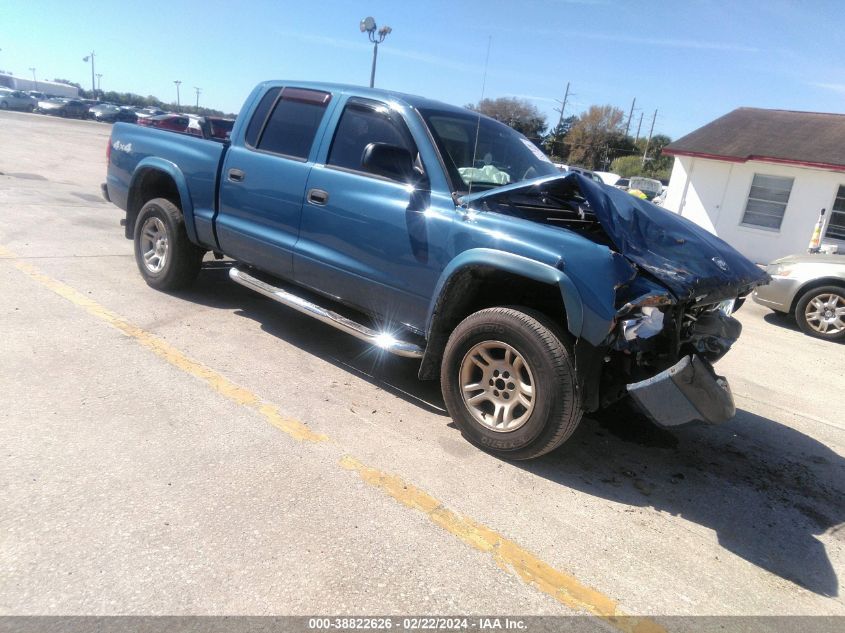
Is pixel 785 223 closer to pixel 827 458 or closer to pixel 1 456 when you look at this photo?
pixel 827 458

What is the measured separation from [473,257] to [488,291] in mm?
401

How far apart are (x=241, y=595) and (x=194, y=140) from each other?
440cm

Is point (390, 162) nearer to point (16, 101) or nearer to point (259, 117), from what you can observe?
point (259, 117)

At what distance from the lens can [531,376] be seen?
3.55 meters

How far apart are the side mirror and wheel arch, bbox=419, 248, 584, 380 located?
0.79 m

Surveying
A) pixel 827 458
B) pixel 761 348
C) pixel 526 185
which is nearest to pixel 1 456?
pixel 526 185

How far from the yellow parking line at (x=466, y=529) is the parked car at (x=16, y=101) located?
6334 cm

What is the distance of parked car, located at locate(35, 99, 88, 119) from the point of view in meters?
53.8

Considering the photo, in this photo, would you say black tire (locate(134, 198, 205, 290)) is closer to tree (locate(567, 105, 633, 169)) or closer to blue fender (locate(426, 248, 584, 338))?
blue fender (locate(426, 248, 584, 338))

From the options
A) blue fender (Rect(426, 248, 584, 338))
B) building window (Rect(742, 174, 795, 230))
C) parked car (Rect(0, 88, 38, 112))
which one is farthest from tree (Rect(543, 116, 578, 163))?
parked car (Rect(0, 88, 38, 112))

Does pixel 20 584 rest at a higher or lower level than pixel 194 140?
lower

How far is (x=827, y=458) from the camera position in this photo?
435cm

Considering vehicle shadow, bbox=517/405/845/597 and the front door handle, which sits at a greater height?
the front door handle

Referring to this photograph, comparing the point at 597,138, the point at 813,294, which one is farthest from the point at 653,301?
the point at 597,138
